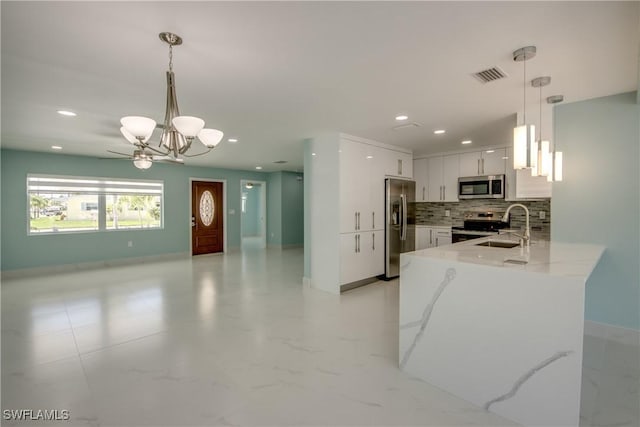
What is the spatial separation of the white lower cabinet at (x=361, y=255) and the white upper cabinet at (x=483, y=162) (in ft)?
7.02

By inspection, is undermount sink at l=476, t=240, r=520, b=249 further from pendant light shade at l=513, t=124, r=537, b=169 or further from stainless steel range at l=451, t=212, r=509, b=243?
Result: stainless steel range at l=451, t=212, r=509, b=243

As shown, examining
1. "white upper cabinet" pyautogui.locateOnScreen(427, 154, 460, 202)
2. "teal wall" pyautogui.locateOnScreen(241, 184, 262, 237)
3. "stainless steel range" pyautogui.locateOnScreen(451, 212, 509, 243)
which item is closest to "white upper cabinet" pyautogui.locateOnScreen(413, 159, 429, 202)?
"white upper cabinet" pyautogui.locateOnScreen(427, 154, 460, 202)

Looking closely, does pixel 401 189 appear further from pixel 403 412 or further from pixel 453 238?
pixel 403 412

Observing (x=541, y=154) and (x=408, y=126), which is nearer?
(x=541, y=154)

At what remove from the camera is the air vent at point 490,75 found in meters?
2.38

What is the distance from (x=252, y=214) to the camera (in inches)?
522

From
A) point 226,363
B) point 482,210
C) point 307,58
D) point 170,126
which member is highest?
point 307,58

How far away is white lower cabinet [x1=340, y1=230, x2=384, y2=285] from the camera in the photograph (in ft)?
15.1

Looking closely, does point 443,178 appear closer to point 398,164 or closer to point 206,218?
point 398,164

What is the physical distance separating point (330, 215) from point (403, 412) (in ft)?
9.85

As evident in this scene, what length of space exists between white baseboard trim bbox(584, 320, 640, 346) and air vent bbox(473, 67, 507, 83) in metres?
2.70

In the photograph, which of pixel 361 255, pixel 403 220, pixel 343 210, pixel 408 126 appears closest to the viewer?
pixel 408 126

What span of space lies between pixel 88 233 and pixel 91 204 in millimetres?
630

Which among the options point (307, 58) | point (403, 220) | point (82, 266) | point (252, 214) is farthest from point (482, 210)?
point (252, 214)
